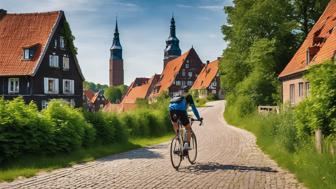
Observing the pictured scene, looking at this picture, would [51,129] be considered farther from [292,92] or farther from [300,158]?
[292,92]

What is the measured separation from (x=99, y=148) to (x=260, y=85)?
79.5 feet

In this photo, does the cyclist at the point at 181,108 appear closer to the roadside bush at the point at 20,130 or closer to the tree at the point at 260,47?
the roadside bush at the point at 20,130

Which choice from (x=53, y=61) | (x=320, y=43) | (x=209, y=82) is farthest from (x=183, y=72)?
(x=320, y=43)

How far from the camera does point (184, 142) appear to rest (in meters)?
11.4

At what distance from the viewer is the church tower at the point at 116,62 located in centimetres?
16825

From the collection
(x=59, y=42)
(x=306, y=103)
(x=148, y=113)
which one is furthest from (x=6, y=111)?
(x=59, y=42)

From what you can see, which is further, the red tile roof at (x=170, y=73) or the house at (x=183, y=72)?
the red tile roof at (x=170, y=73)

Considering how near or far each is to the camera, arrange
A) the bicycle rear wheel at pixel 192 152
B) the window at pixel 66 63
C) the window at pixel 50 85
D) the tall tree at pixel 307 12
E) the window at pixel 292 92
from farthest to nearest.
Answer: the window at pixel 66 63 < the window at pixel 50 85 < the tall tree at pixel 307 12 < the window at pixel 292 92 < the bicycle rear wheel at pixel 192 152

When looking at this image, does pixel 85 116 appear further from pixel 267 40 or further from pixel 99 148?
pixel 267 40

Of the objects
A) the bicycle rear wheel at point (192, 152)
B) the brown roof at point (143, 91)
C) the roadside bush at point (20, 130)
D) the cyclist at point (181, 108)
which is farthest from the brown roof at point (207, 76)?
the cyclist at point (181, 108)

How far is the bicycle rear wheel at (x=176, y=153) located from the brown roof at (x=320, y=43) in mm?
18058

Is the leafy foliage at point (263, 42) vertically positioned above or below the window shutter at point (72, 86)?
above

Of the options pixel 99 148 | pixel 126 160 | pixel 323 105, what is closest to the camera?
pixel 323 105

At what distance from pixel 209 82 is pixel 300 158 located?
255 feet
